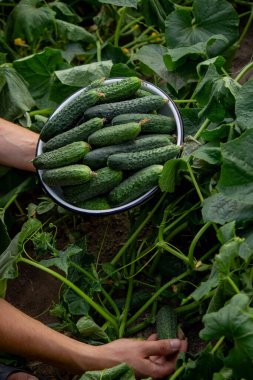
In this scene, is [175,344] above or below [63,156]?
below

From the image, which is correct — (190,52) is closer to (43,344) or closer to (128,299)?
(128,299)

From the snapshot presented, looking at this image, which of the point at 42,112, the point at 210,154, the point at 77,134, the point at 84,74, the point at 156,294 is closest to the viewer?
the point at 210,154

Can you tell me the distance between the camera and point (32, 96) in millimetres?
2699

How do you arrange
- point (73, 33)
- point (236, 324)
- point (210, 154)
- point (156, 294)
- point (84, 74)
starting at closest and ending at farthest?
point (236, 324) < point (210, 154) < point (156, 294) < point (84, 74) < point (73, 33)

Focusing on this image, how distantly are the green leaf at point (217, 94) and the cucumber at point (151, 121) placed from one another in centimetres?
13

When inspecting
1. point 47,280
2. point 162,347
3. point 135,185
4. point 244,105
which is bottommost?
point 47,280

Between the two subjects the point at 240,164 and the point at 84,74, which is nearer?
the point at 240,164

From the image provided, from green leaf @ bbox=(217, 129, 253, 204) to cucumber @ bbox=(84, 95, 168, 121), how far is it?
535 mm

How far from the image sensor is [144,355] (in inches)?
78.3

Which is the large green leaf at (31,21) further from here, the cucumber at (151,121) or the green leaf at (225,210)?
the green leaf at (225,210)

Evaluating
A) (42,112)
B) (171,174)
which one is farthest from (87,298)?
(42,112)

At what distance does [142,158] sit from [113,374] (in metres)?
0.67

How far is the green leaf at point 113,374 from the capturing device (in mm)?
1838

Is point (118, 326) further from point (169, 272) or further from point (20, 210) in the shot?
point (20, 210)
